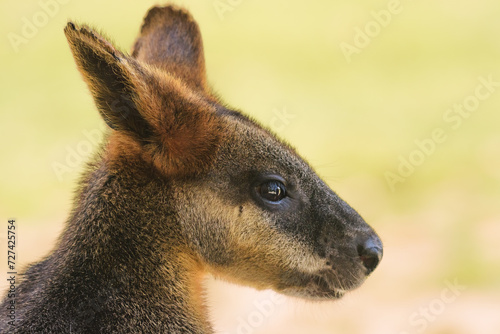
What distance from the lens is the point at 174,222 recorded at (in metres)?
4.51

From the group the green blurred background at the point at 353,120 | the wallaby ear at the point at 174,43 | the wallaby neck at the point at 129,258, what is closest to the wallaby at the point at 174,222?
the wallaby neck at the point at 129,258

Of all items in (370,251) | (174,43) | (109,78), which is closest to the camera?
(109,78)

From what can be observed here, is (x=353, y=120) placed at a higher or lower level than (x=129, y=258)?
lower

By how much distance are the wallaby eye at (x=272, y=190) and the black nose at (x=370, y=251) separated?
619 millimetres

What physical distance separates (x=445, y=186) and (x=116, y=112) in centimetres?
899

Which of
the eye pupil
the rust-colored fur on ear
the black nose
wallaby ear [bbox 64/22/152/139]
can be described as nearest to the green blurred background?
the black nose

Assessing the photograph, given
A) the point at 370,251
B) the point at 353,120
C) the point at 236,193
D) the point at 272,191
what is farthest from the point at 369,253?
the point at 353,120

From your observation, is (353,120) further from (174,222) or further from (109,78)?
(109,78)

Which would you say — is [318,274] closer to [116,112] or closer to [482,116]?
[116,112]

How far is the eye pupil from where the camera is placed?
4.71 meters

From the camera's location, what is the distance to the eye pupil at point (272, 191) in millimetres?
4711

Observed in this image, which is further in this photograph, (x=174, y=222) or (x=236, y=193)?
(x=236, y=193)

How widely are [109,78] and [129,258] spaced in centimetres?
105

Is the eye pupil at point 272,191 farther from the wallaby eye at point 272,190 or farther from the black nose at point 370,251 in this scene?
the black nose at point 370,251
